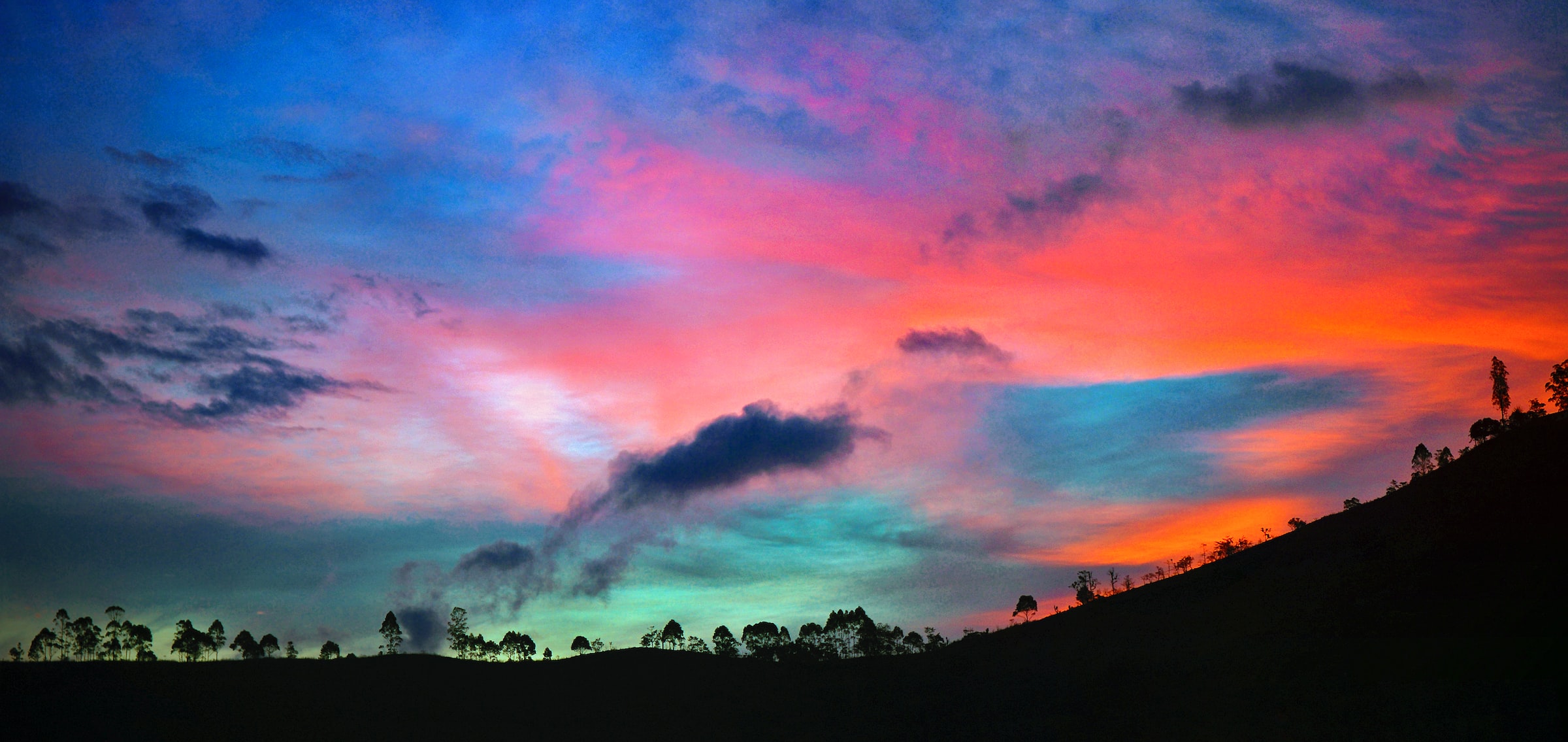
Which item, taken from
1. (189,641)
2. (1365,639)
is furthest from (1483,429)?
(189,641)

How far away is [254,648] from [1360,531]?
200m

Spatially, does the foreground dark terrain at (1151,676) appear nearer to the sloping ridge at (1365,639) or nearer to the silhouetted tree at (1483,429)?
the sloping ridge at (1365,639)

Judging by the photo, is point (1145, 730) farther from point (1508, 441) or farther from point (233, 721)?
point (233, 721)

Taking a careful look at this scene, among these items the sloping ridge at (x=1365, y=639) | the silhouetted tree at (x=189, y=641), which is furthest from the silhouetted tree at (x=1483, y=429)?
the silhouetted tree at (x=189, y=641)

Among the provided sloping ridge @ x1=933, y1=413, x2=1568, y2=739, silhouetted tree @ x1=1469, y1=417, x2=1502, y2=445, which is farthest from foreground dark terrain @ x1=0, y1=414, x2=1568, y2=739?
silhouetted tree @ x1=1469, y1=417, x2=1502, y2=445

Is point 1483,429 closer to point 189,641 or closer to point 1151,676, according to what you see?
point 1151,676

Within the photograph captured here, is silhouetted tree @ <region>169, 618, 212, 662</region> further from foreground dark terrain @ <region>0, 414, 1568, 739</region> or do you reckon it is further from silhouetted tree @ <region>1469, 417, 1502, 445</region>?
silhouetted tree @ <region>1469, 417, 1502, 445</region>

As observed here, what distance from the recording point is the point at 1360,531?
3733 inches

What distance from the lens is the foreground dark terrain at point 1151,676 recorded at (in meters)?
56.8

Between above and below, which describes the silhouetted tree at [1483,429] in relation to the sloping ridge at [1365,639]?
above

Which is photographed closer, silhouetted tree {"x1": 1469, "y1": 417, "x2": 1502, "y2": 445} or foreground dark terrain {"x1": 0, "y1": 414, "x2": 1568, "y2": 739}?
foreground dark terrain {"x1": 0, "y1": 414, "x2": 1568, "y2": 739}

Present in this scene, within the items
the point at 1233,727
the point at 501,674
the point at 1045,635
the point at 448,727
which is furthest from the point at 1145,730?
the point at 501,674

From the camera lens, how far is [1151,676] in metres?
71.6

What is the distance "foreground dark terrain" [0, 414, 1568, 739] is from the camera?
186ft
